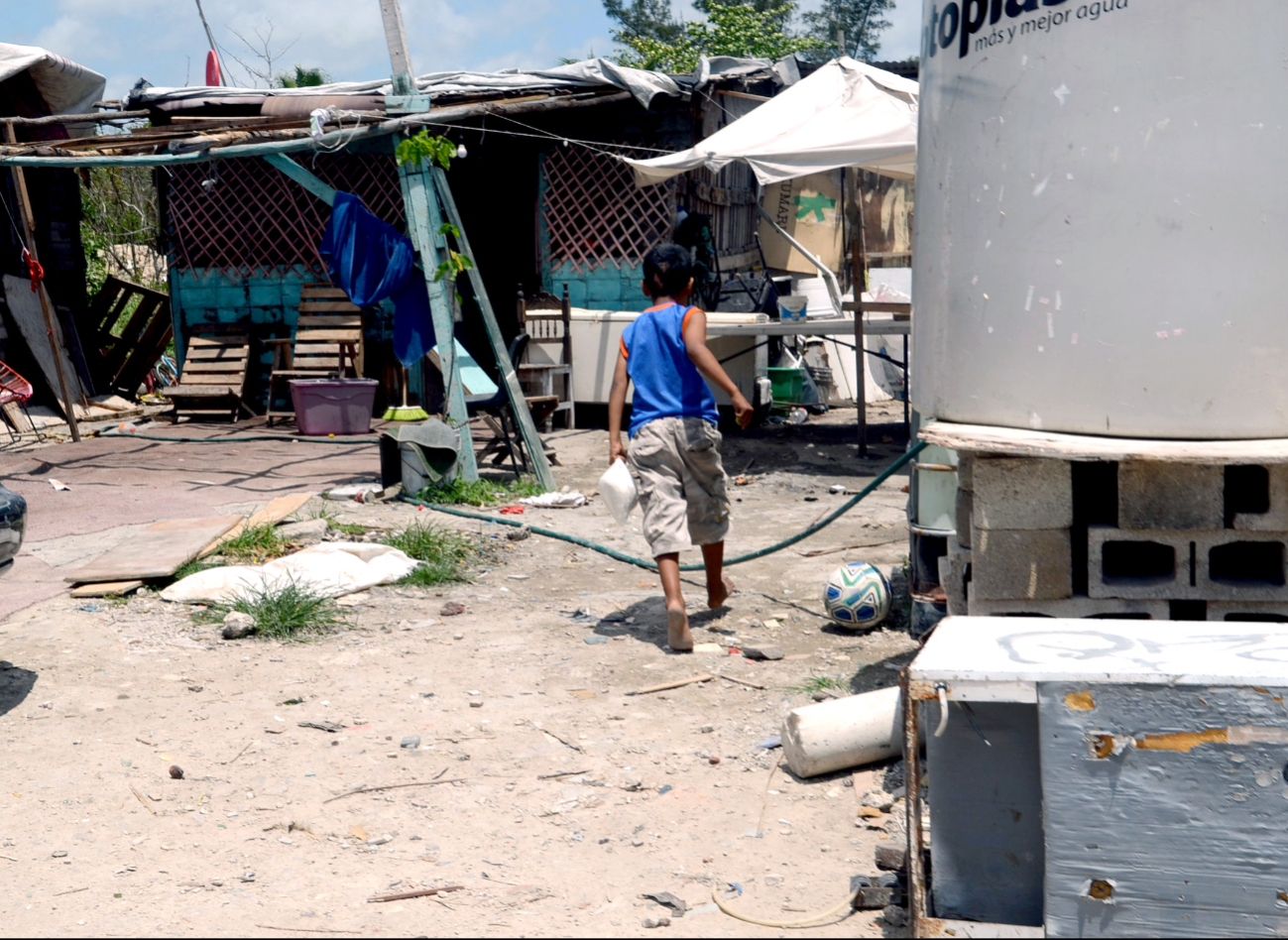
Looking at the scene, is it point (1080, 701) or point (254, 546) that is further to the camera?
point (254, 546)

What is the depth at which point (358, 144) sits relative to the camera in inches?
323

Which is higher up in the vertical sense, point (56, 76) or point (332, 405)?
point (56, 76)

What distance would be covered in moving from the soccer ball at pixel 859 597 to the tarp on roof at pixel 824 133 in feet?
14.4

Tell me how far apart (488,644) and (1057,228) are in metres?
2.89

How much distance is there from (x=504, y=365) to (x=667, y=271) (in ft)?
11.0

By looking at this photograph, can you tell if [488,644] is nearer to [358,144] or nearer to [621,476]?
[621,476]

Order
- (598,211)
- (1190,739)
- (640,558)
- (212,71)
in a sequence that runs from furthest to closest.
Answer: (212,71) < (598,211) < (640,558) < (1190,739)

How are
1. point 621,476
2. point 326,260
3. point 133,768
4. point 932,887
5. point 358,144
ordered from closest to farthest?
1. point 932,887
2. point 133,768
3. point 621,476
4. point 358,144
5. point 326,260

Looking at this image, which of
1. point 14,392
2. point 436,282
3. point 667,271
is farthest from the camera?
point 14,392

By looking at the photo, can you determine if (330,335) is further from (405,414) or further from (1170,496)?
(1170,496)

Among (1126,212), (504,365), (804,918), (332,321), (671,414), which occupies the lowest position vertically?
(804,918)

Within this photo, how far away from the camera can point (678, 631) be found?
4715 millimetres

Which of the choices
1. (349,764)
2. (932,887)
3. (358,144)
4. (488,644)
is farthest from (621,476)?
(358,144)

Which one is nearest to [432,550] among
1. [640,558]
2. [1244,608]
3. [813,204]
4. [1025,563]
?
[640,558]
